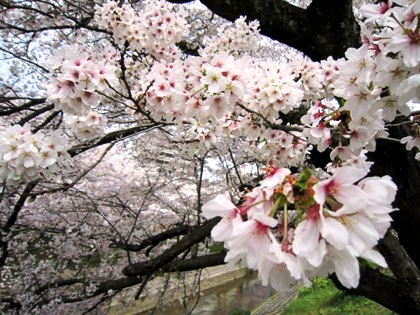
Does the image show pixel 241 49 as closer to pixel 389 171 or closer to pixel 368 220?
pixel 389 171

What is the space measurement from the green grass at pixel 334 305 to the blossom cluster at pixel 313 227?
7861 millimetres

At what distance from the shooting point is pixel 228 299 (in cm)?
1273

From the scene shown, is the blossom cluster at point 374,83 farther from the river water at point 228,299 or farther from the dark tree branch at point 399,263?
the river water at point 228,299

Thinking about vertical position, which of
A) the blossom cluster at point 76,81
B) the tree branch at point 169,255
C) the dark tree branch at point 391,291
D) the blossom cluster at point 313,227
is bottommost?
the dark tree branch at point 391,291

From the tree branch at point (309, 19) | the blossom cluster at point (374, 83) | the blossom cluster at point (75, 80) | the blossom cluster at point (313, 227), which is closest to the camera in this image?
the blossom cluster at point (313, 227)

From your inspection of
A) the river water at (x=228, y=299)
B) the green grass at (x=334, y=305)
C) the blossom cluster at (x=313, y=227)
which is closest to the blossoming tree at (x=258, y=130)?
the blossom cluster at (x=313, y=227)

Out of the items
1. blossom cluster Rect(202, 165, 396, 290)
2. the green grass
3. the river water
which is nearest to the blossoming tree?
blossom cluster Rect(202, 165, 396, 290)

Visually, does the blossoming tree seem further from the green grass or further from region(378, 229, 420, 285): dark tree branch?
the green grass

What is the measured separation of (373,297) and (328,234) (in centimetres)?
333

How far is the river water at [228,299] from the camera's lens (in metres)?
11.1

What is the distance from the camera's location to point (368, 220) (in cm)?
79

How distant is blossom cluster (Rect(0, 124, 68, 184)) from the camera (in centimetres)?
190

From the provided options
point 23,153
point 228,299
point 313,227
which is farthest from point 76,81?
point 228,299

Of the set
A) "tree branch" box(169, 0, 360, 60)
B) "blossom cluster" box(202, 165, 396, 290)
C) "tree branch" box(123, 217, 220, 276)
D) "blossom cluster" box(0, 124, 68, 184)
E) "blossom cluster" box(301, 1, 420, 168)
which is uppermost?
"tree branch" box(169, 0, 360, 60)
